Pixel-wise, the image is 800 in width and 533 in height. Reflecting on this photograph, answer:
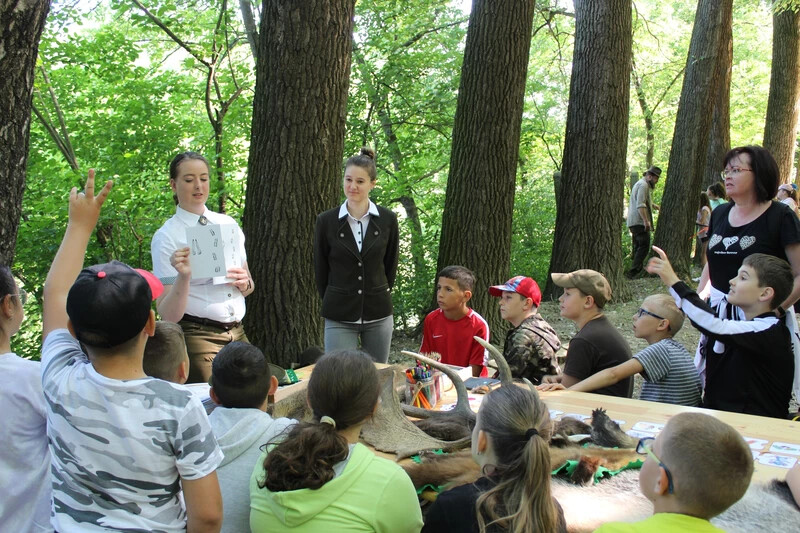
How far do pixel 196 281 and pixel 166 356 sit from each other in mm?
1354

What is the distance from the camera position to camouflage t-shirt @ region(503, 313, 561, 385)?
4.24 meters

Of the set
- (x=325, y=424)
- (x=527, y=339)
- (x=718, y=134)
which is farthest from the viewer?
(x=718, y=134)

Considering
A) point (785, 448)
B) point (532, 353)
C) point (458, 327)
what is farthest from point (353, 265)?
point (785, 448)

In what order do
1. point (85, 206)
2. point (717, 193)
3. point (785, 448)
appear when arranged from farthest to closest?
point (717, 193), point (785, 448), point (85, 206)

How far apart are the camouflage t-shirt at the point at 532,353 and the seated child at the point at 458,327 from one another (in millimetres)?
477

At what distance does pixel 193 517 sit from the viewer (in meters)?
1.89

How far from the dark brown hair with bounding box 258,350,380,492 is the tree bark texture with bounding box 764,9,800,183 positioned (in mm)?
12970

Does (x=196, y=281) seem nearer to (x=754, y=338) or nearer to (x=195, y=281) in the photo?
(x=195, y=281)

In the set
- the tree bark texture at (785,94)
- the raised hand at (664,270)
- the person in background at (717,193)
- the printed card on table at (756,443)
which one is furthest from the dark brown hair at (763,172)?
the tree bark texture at (785,94)

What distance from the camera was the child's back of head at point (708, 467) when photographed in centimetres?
182

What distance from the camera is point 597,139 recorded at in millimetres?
8977

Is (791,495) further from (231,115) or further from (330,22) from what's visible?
(231,115)

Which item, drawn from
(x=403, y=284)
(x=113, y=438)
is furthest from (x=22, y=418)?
(x=403, y=284)

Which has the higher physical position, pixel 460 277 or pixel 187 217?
pixel 187 217
